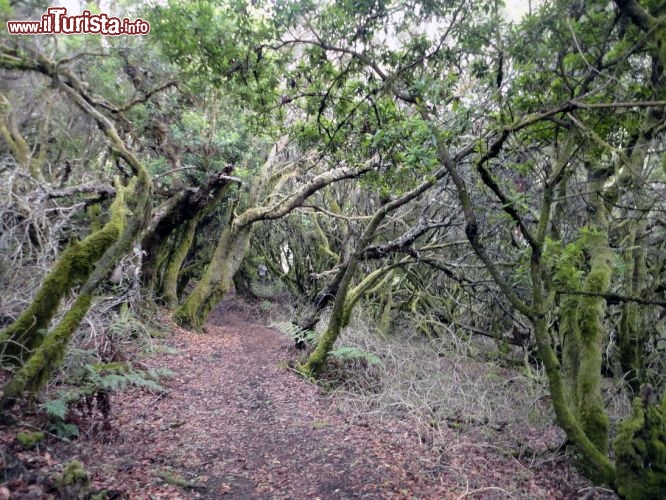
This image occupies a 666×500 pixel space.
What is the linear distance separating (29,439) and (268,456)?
95.3 inches

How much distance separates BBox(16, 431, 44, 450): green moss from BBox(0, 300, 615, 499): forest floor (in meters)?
0.07

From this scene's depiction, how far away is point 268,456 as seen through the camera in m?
5.20

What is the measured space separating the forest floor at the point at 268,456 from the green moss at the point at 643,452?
897 millimetres

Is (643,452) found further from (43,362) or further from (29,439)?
(43,362)

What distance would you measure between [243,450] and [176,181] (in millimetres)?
8270

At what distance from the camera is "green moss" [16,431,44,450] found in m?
3.85

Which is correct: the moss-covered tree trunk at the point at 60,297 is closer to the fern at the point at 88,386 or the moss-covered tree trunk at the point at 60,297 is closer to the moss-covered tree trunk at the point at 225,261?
the fern at the point at 88,386

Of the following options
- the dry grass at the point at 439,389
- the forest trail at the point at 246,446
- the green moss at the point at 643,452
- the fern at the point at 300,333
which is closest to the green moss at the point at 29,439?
the forest trail at the point at 246,446

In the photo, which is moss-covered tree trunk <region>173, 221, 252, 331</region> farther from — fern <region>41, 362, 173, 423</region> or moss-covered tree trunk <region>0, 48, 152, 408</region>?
moss-covered tree trunk <region>0, 48, 152, 408</region>

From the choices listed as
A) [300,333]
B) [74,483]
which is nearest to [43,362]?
[74,483]

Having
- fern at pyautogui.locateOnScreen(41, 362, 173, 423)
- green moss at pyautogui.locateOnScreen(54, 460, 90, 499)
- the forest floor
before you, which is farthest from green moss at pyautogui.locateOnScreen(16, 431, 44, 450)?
green moss at pyautogui.locateOnScreen(54, 460, 90, 499)

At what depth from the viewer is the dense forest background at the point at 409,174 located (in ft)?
14.4

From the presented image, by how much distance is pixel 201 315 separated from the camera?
11.9 meters

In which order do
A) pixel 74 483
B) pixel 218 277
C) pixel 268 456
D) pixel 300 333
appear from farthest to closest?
1. pixel 218 277
2. pixel 300 333
3. pixel 268 456
4. pixel 74 483
